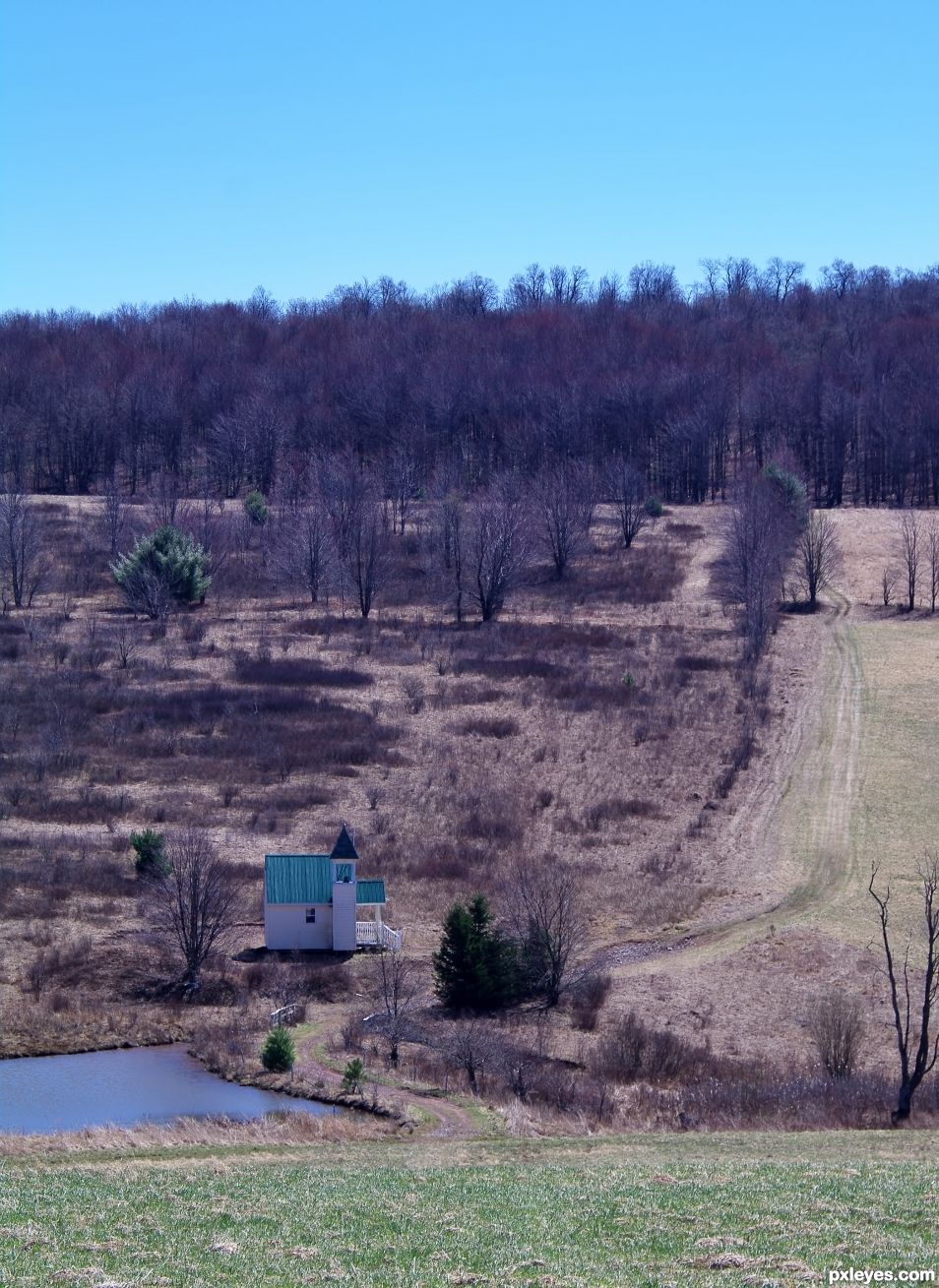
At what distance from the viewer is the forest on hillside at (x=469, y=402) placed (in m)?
93.9

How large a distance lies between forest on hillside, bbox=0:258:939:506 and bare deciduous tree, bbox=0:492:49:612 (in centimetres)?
2152

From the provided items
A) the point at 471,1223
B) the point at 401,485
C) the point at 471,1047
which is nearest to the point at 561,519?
the point at 401,485

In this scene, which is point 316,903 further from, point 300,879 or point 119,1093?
point 119,1093

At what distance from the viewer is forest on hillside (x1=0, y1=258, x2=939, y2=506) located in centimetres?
9394

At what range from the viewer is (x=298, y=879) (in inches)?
1187

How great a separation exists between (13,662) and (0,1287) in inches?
1638

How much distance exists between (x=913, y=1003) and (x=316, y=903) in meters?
12.2

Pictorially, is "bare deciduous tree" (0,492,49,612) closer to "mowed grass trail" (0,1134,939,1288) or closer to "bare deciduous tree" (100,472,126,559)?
"bare deciduous tree" (100,472,126,559)

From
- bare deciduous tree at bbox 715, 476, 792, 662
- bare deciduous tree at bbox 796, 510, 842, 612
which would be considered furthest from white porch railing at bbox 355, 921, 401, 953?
bare deciduous tree at bbox 796, 510, 842, 612

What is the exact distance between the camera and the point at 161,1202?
1320 centimetres

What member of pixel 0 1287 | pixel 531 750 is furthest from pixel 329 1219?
pixel 531 750

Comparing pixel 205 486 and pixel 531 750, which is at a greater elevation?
pixel 205 486

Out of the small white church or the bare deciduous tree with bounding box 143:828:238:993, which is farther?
the small white church

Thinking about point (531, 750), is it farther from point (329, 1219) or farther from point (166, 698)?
point (329, 1219)
